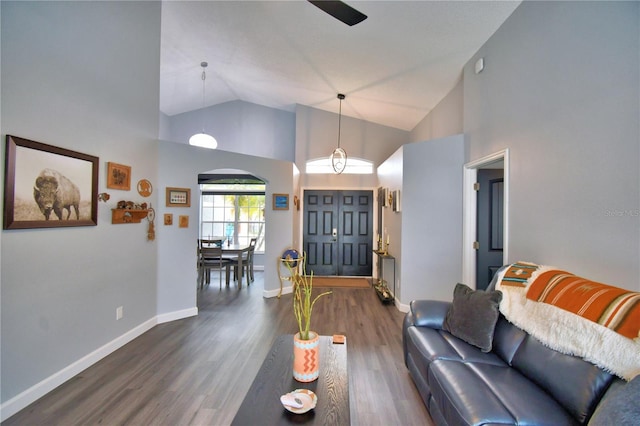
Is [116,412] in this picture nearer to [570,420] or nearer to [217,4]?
[570,420]

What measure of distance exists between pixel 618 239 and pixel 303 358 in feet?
6.83

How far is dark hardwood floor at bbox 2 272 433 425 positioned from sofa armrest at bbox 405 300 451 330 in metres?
0.49

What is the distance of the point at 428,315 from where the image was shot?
2404 millimetres

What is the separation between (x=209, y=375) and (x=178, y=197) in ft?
7.57

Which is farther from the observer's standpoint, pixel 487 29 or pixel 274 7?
pixel 274 7

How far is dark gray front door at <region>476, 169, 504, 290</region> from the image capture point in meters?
3.49

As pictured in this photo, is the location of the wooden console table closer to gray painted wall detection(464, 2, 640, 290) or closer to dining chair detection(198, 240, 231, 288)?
gray painted wall detection(464, 2, 640, 290)

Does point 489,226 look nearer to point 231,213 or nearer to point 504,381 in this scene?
point 504,381

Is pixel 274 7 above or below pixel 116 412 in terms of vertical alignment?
above

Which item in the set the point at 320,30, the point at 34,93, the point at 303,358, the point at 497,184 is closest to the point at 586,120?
the point at 497,184

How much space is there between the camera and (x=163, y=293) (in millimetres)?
3619

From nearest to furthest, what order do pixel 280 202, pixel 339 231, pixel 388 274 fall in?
pixel 280 202
pixel 388 274
pixel 339 231

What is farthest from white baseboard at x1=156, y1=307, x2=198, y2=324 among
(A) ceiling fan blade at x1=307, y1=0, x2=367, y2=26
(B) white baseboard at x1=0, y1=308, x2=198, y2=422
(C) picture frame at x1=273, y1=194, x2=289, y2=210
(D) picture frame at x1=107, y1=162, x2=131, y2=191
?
(A) ceiling fan blade at x1=307, y1=0, x2=367, y2=26

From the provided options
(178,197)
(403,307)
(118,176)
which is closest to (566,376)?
(403,307)
